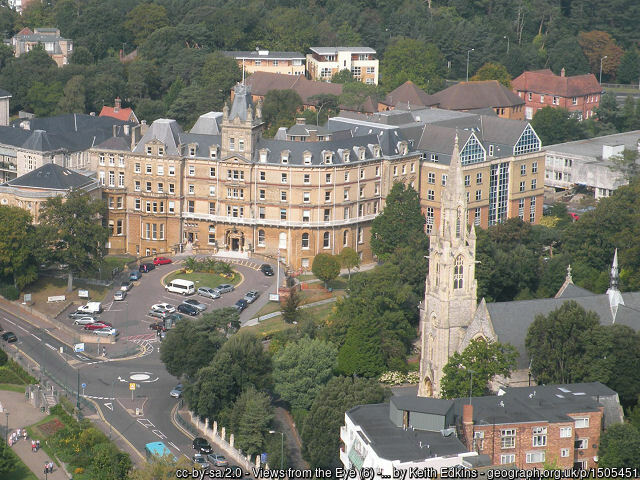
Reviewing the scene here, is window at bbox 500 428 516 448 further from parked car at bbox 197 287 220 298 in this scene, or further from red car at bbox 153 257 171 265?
red car at bbox 153 257 171 265

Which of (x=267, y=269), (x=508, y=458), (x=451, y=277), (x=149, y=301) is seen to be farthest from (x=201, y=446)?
(x=267, y=269)

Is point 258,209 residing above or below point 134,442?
above

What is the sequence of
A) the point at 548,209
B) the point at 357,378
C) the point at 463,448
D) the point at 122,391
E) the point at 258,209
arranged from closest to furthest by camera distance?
1. the point at 463,448
2. the point at 357,378
3. the point at 122,391
4. the point at 258,209
5. the point at 548,209

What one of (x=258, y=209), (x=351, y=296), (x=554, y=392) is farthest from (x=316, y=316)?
(x=554, y=392)

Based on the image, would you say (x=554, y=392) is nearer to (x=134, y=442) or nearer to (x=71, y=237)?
(x=134, y=442)

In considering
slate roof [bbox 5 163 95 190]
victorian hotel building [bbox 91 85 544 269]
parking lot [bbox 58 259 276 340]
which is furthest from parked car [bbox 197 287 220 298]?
slate roof [bbox 5 163 95 190]

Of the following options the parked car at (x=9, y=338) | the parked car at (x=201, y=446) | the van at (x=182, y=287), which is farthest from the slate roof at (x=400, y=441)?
the parked car at (x=9, y=338)
